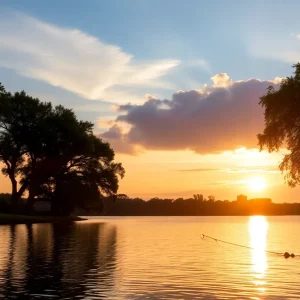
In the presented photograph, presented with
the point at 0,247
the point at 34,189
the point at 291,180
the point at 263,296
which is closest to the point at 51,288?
the point at 263,296

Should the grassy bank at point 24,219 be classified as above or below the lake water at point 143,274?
above

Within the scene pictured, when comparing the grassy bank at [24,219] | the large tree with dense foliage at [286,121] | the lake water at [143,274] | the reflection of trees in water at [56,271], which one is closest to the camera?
the lake water at [143,274]

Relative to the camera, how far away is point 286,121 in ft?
153

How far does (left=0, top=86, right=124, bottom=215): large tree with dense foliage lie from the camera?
91938 millimetres

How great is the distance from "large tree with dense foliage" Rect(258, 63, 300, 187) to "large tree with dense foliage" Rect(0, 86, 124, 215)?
51.9 meters

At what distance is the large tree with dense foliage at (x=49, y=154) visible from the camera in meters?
91.9

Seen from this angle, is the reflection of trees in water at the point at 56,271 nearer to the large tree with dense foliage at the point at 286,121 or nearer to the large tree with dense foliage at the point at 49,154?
the large tree with dense foliage at the point at 286,121

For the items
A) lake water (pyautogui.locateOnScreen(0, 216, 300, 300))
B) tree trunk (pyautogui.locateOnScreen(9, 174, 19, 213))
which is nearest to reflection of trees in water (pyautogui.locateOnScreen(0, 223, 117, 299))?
lake water (pyautogui.locateOnScreen(0, 216, 300, 300))

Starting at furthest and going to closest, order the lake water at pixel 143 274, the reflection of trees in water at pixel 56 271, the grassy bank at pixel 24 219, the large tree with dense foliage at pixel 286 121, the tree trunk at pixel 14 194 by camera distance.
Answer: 1. the tree trunk at pixel 14 194
2. the grassy bank at pixel 24 219
3. the large tree with dense foliage at pixel 286 121
4. the reflection of trees in water at pixel 56 271
5. the lake water at pixel 143 274

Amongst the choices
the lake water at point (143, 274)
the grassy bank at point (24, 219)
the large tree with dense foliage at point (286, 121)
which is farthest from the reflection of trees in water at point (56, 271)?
the grassy bank at point (24, 219)

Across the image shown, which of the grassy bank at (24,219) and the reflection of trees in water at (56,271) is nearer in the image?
the reflection of trees in water at (56,271)

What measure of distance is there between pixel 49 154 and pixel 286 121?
56.7 meters

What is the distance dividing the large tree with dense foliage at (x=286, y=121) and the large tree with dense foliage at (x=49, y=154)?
170ft

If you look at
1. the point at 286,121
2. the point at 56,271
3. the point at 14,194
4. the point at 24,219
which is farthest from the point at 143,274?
the point at 14,194
